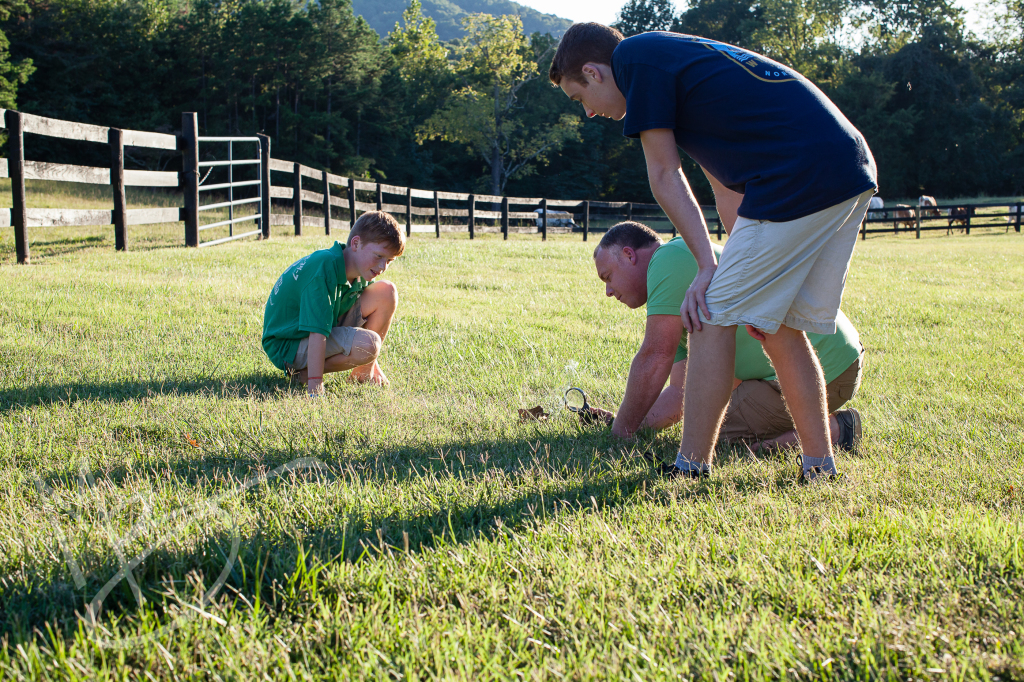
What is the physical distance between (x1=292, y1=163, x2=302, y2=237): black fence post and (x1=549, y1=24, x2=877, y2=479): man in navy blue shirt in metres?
12.4

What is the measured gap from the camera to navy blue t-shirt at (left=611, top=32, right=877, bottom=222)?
2.45m

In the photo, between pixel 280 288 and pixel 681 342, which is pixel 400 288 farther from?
pixel 681 342

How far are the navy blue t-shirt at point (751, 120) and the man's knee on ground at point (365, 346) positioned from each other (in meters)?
2.19

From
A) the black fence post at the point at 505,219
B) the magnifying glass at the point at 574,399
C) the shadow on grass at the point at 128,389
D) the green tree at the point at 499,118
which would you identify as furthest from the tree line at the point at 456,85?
the magnifying glass at the point at 574,399

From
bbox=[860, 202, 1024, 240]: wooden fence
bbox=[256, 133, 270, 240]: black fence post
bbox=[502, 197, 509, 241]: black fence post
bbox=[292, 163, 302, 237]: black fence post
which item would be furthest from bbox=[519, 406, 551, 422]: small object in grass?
Result: bbox=[860, 202, 1024, 240]: wooden fence

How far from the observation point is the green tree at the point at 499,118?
44.4m

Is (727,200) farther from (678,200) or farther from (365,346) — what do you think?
(365,346)

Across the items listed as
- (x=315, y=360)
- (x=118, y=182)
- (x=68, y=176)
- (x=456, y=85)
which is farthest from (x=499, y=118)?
(x=315, y=360)

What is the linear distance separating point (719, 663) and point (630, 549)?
54 centimetres

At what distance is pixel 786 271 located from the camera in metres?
2.51

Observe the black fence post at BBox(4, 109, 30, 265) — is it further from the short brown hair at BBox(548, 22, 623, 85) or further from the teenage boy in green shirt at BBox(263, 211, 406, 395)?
the short brown hair at BBox(548, 22, 623, 85)

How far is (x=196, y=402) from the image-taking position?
3627 millimetres

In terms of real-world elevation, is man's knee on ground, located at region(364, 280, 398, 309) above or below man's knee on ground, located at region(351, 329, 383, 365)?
above

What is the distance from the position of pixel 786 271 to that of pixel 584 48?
1146 millimetres
